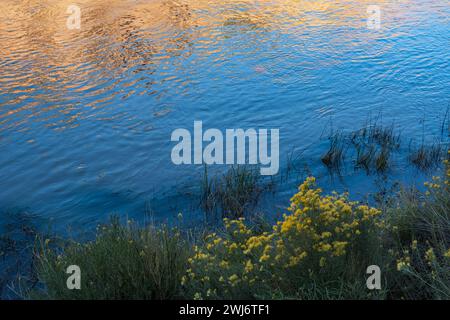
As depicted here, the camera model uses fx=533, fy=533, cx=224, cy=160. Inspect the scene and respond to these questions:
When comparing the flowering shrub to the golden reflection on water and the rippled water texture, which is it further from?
the golden reflection on water

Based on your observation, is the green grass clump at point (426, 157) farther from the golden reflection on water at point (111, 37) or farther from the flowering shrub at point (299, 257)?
the golden reflection on water at point (111, 37)

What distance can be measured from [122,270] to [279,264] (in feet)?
4.65

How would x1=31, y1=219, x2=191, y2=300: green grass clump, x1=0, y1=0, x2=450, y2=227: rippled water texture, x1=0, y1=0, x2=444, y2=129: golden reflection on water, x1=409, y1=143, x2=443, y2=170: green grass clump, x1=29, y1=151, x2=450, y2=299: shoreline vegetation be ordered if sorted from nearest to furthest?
x1=29, y1=151, x2=450, y2=299: shoreline vegetation, x1=31, y1=219, x2=191, y2=300: green grass clump, x1=409, y1=143, x2=443, y2=170: green grass clump, x1=0, y1=0, x2=450, y2=227: rippled water texture, x1=0, y1=0, x2=444, y2=129: golden reflection on water

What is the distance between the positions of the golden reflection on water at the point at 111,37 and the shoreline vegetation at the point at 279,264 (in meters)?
6.57

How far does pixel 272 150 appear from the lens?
9.76 m

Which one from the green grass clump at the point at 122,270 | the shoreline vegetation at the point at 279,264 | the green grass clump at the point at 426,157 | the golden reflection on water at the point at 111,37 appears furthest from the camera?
the golden reflection on water at the point at 111,37

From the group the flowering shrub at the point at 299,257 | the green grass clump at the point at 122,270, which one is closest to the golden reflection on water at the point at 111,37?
the green grass clump at the point at 122,270

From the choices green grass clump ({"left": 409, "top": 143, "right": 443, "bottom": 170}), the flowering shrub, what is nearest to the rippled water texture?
green grass clump ({"left": 409, "top": 143, "right": 443, "bottom": 170})

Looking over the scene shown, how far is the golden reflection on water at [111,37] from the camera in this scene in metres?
12.4

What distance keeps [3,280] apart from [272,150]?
5196 mm

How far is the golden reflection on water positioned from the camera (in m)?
12.4

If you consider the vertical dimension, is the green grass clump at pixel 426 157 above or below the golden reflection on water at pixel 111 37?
below
